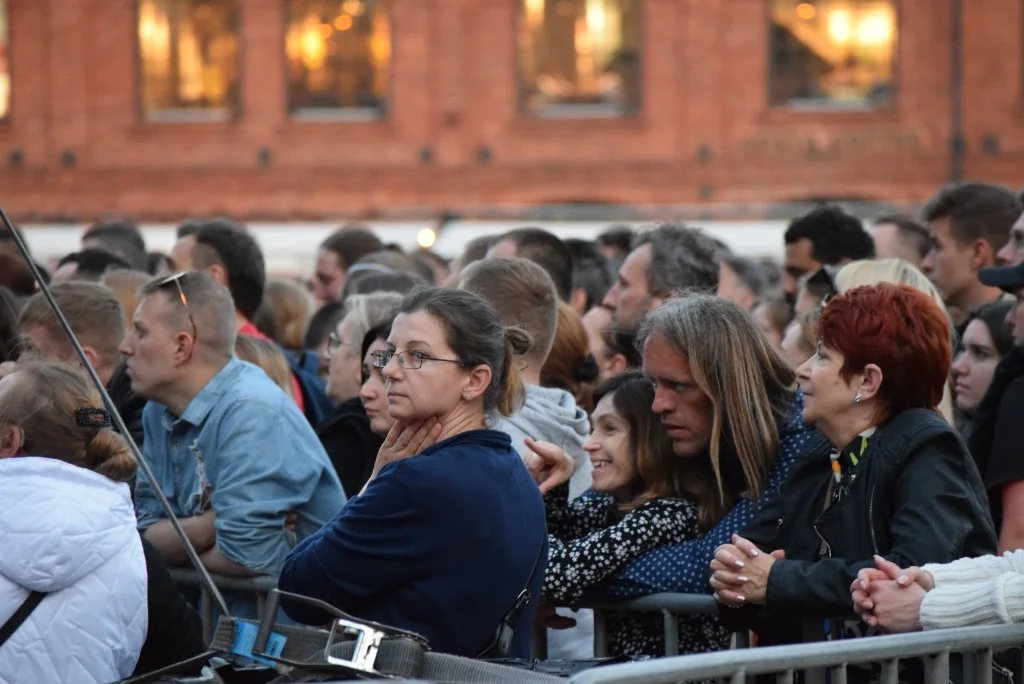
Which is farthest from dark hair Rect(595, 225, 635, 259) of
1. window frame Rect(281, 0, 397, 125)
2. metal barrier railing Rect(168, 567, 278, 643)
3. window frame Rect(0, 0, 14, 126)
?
window frame Rect(0, 0, 14, 126)

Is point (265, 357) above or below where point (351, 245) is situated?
below

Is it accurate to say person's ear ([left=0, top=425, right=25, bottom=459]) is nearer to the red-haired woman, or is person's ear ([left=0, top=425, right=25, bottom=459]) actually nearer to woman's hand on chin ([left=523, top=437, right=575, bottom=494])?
woman's hand on chin ([left=523, top=437, right=575, bottom=494])

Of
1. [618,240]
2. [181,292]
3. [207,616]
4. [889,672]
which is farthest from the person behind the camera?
[618,240]

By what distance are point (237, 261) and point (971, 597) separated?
4.43 meters

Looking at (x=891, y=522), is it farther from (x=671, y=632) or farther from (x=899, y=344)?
(x=671, y=632)

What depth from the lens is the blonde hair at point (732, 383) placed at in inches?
184

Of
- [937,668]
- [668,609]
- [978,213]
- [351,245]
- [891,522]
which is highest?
[978,213]

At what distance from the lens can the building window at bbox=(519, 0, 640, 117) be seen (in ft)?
92.7

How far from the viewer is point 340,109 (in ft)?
94.2

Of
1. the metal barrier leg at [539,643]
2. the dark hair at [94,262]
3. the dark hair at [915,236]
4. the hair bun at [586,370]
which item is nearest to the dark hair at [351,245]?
the dark hair at [94,262]

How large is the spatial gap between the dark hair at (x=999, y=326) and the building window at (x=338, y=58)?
76.3 ft

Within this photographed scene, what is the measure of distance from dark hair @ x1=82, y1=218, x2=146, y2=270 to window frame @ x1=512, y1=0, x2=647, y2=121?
59.5 ft

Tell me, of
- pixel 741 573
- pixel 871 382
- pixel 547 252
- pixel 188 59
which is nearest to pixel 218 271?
pixel 547 252

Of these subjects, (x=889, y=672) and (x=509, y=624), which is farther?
(x=509, y=624)
